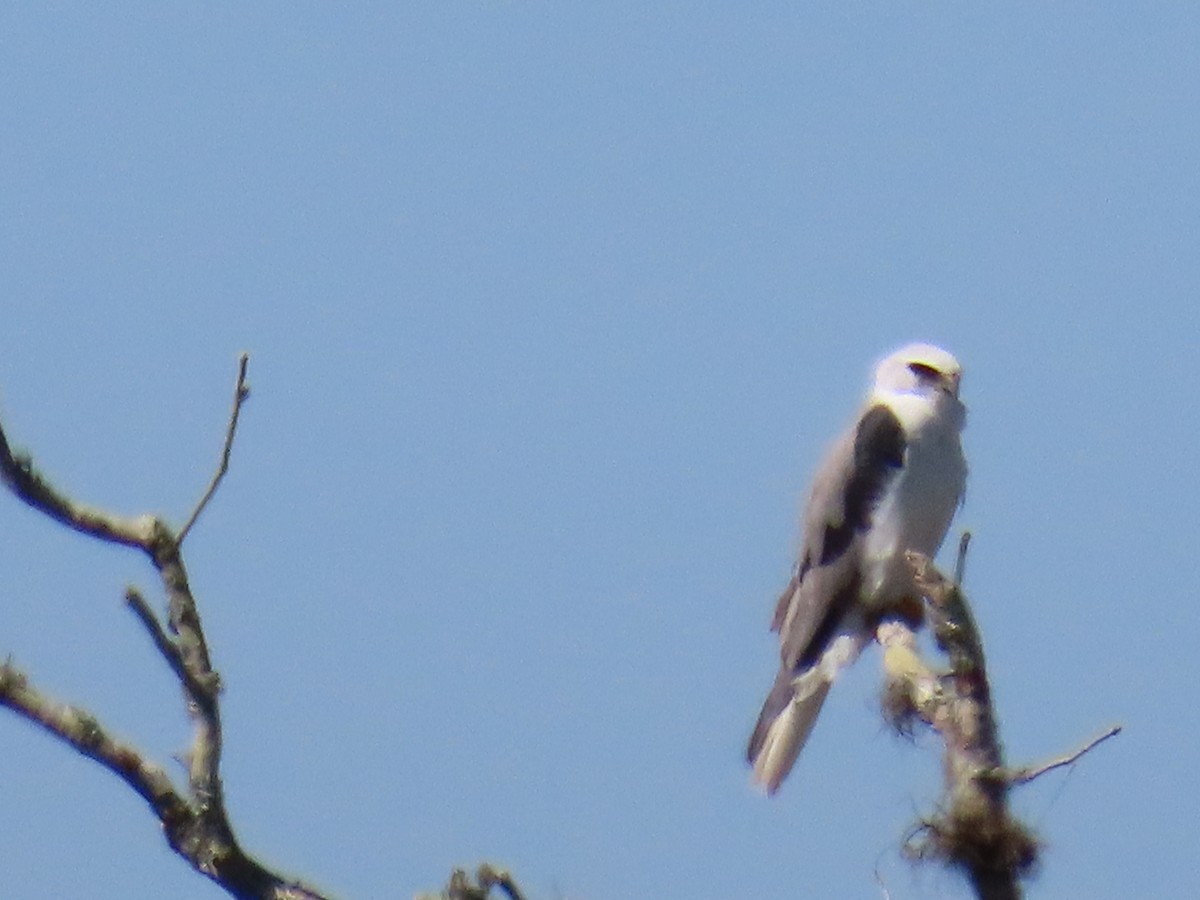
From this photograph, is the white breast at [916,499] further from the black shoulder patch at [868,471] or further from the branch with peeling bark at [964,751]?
the branch with peeling bark at [964,751]

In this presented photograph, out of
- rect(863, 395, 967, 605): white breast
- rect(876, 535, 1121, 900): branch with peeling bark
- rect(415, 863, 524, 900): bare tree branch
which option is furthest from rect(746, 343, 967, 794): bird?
rect(415, 863, 524, 900): bare tree branch

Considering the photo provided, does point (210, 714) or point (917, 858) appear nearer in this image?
point (210, 714)

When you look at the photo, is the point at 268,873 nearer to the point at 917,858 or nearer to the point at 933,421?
the point at 917,858

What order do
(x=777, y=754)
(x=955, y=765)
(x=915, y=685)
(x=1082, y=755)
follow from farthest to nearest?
(x=777, y=754)
(x=915, y=685)
(x=955, y=765)
(x=1082, y=755)

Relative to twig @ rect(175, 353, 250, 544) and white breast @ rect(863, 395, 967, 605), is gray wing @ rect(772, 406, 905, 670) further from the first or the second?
twig @ rect(175, 353, 250, 544)

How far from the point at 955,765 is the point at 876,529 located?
270cm

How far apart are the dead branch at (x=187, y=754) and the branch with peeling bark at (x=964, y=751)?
5.09ft

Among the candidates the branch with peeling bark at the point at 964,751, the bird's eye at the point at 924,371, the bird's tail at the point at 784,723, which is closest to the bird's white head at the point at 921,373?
the bird's eye at the point at 924,371

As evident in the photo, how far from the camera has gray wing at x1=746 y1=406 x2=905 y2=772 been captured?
26.1 feet

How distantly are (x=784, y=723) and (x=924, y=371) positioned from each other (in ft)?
4.70

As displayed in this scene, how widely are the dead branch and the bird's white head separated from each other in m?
3.95

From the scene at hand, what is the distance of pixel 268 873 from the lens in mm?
4766

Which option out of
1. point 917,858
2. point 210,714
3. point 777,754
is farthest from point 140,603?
point 777,754

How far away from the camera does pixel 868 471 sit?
26.2 feet
